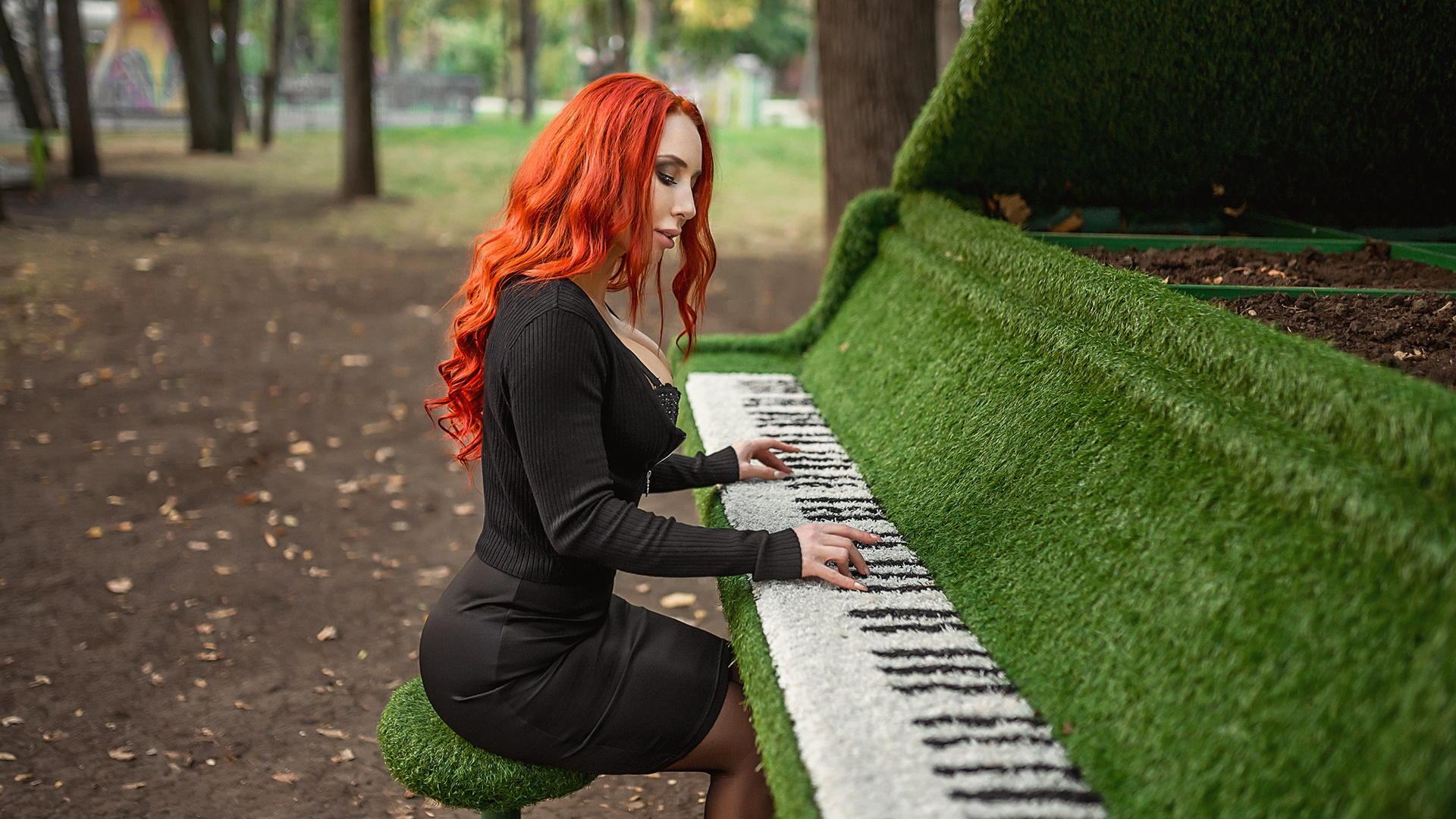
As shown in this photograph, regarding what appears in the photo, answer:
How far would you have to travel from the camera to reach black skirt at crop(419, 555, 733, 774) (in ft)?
6.96

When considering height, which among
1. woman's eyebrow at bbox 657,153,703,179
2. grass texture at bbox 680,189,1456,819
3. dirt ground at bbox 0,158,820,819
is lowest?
dirt ground at bbox 0,158,820,819

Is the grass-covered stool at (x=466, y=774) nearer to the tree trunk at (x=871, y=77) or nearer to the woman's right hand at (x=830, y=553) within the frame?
the woman's right hand at (x=830, y=553)

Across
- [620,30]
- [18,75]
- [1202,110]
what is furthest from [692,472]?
[620,30]

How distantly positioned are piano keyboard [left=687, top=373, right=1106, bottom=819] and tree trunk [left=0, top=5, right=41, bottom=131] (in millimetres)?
16935

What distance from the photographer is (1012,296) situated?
8.66 ft

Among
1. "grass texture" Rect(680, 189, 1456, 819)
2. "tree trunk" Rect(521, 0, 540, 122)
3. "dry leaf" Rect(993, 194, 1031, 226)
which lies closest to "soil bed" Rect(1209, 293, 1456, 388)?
"grass texture" Rect(680, 189, 1456, 819)

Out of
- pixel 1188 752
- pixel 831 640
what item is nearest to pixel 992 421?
pixel 831 640

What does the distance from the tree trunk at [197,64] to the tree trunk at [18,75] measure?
8.29 feet

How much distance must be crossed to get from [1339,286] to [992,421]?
3.96 ft

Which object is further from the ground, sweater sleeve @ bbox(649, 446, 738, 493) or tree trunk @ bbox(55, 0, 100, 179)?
tree trunk @ bbox(55, 0, 100, 179)

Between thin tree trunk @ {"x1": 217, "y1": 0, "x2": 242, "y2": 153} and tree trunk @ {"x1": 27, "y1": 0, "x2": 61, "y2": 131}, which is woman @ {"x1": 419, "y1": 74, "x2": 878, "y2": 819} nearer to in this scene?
thin tree trunk @ {"x1": 217, "y1": 0, "x2": 242, "y2": 153}

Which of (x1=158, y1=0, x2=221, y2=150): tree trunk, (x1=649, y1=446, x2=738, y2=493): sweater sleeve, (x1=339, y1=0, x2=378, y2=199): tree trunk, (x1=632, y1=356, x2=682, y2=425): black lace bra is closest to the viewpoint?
(x1=632, y1=356, x2=682, y2=425): black lace bra

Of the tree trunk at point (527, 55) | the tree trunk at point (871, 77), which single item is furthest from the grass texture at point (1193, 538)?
the tree trunk at point (527, 55)

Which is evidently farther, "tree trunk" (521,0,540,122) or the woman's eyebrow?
"tree trunk" (521,0,540,122)
